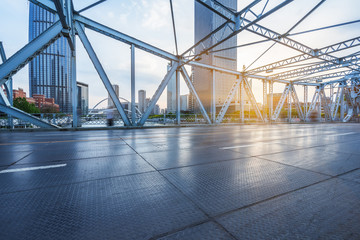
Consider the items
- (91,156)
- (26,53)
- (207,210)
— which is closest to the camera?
(207,210)

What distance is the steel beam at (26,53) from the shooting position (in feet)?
30.1

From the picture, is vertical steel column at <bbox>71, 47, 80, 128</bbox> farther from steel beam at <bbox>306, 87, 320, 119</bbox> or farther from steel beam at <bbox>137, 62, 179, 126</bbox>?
steel beam at <bbox>306, 87, 320, 119</bbox>

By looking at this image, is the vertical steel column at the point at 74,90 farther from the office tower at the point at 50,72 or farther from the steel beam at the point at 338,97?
the office tower at the point at 50,72

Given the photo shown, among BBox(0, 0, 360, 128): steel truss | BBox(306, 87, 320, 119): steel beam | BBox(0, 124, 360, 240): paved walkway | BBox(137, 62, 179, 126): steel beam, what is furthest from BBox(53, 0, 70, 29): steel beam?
BBox(306, 87, 320, 119): steel beam

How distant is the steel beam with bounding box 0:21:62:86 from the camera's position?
917 cm

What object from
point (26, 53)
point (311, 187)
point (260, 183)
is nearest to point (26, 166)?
point (260, 183)

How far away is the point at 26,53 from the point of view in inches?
377

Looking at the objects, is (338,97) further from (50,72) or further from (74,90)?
(50,72)

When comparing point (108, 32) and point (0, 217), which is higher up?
point (108, 32)

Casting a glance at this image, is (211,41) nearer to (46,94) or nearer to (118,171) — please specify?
(118,171)

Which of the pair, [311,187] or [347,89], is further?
[347,89]

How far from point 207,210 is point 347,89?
46.0 meters

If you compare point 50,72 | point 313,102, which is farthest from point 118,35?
point 50,72

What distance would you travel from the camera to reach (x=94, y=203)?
193cm
